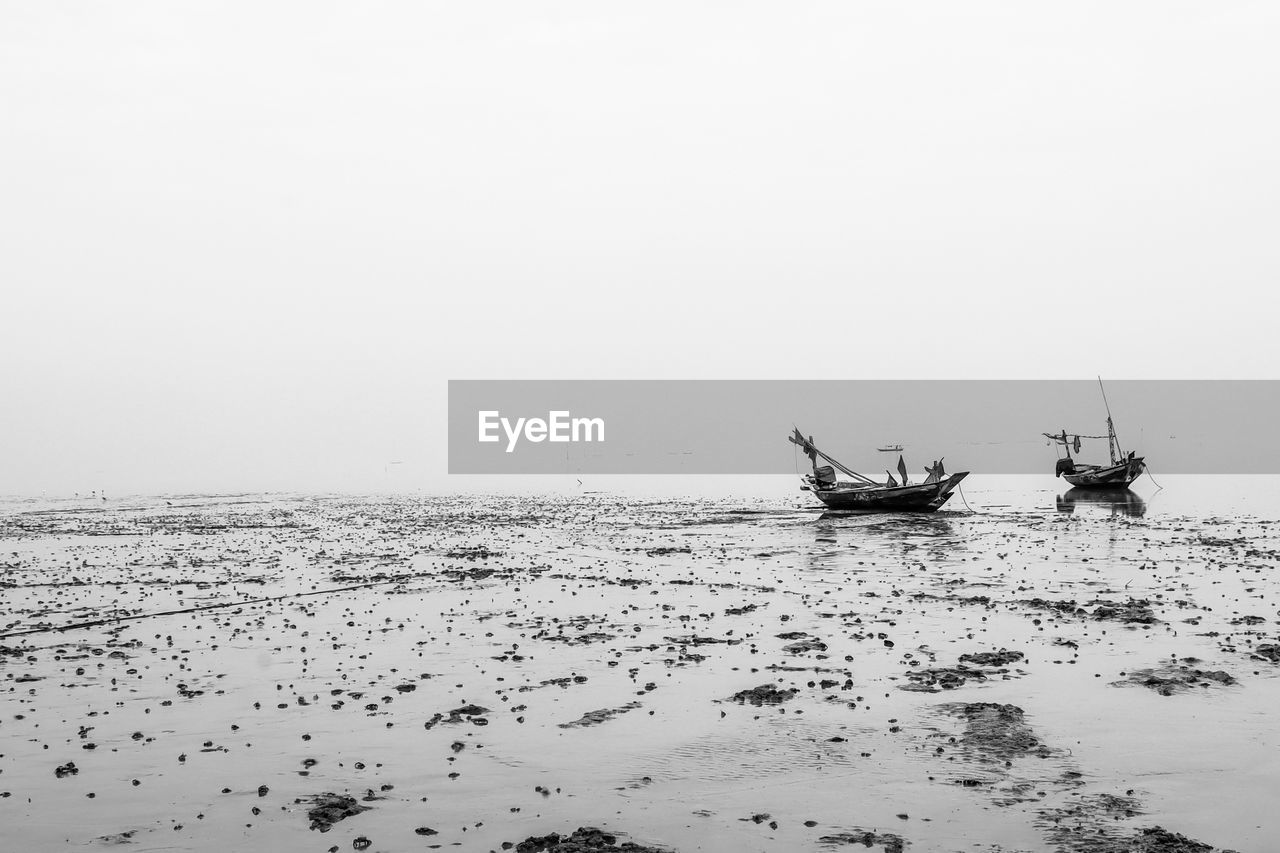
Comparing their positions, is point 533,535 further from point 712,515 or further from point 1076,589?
point 1076,589

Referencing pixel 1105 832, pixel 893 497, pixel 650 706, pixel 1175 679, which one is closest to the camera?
pixel 1105 832

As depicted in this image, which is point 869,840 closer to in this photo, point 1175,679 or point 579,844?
point 579,844

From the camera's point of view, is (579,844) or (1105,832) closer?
(1105,832)

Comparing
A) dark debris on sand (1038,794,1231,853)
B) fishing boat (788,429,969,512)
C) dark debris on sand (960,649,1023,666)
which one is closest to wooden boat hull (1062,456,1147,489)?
fishing boat (788,429,969,512)

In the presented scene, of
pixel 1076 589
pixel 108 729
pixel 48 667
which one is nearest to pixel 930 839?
pixel 108 729

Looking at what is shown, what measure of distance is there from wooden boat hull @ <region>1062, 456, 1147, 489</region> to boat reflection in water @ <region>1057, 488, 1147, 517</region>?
2.71ft

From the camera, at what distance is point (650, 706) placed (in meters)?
14.6

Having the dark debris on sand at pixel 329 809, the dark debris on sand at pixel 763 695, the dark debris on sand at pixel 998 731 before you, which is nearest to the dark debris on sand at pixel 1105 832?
the dark debris on sand at pixel 998 731

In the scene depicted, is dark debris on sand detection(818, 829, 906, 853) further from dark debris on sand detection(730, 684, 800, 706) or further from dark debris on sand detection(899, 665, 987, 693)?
dark debris on sand detection(899, 665, 987, 693)

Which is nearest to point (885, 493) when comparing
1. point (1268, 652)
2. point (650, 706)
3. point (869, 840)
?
point (1268, 652)

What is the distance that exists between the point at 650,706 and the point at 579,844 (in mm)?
5253

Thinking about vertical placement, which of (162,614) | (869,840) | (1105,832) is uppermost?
(1105,832)

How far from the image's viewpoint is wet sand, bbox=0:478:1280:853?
392 inches

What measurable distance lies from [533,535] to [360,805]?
36.7m
